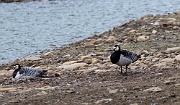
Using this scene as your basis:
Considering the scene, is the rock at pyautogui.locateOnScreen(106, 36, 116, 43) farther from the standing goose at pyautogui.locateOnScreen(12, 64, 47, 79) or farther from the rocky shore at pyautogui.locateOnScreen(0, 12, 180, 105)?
the standing goose at pyautogui.locateOnScreen(12, 64, 47, 79)

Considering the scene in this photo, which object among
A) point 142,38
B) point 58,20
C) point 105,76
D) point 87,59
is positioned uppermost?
point 105,76

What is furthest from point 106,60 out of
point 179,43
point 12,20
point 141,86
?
point 12,20

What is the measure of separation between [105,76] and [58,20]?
21.1 meters

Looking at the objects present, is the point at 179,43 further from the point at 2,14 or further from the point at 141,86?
the point at 2,14

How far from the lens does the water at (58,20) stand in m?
22.7

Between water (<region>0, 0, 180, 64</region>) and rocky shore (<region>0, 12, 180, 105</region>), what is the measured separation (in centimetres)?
320

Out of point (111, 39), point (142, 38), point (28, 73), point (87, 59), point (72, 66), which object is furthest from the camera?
point (111, 39)

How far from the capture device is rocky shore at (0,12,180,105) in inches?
343

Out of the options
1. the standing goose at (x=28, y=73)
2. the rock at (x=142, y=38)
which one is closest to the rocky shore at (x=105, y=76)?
the rock at (x=142, y=38)

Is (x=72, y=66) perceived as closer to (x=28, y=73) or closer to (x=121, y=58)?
(x=28, y=73)

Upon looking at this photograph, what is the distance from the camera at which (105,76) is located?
11.8 meters

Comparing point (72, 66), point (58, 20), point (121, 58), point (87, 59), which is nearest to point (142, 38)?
point (87, 59)

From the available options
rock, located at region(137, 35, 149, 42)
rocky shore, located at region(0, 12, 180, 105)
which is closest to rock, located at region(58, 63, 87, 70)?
rocky shore, located at region(0, 12, 180, 105)

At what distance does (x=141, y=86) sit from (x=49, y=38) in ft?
50.5
